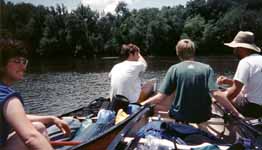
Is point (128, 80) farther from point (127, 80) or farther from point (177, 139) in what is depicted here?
point (177, 139)

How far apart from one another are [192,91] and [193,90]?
2 centimetres

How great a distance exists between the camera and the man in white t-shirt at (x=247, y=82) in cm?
538

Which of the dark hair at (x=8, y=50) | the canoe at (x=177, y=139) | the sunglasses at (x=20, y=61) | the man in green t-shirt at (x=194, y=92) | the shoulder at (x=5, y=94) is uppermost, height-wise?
the dark hair at (x=8, y=50)

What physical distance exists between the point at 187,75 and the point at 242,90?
1130 millimetres

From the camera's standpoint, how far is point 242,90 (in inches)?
221

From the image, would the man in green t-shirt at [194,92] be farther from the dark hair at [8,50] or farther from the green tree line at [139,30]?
the green tree line at [139,30]

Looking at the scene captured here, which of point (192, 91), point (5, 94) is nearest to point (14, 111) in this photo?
point (5, 94)

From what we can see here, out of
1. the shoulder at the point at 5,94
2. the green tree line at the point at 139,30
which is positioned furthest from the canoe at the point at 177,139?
the green tree line at the point at 139,30

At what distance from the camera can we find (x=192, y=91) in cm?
493

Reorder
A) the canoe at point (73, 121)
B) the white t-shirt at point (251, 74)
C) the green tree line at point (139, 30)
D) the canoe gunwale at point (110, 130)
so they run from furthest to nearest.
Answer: the green tree line at point (139, 30) → the white t-shirt at point (251, 74) → the canoe at point (73, 121) → the canoe gunwale at point (110, 130)

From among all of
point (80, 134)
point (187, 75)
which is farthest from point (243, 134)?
point (80, 134)

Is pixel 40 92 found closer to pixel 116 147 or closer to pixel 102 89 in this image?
pixel 102 89

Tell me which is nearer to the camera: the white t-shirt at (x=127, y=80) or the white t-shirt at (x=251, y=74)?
the white t-shirt at (x=251, y=74)

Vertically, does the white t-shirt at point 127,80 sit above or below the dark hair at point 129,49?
below
